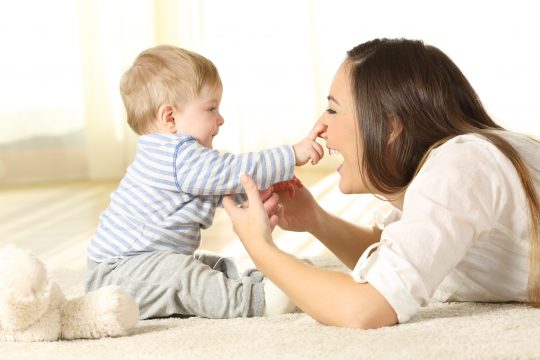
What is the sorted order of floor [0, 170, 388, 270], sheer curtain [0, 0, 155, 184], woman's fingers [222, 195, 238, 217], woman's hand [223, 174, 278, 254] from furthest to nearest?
sheer curtain [0, 0, 155, 184] → floor [0, 170, 388, 270] → woman's fingers [222, 195, 238, 217] → woman's hand [223, 174, 278, 254]

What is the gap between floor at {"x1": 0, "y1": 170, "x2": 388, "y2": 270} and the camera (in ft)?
8.82

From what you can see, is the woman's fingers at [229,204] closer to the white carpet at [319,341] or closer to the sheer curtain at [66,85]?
the white carpet at [319,341]

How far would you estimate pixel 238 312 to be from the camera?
1672mm

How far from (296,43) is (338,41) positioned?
22 cm

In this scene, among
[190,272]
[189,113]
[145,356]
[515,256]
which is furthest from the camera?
[189,113]

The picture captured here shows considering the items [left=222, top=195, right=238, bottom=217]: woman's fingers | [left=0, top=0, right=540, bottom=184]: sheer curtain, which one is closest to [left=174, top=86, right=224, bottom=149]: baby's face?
[left=222, top=195, right=238, bottom=217]: woman's fingers

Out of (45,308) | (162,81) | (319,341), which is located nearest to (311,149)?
(162,81)

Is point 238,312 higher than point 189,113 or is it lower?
lower

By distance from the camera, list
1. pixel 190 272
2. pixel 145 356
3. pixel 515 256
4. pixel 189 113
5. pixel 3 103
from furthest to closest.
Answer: pixel 3 103 → pixel 189 113 → pixel 190 272 → pixel 515 256 → pixel 145 356

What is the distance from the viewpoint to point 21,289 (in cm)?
142

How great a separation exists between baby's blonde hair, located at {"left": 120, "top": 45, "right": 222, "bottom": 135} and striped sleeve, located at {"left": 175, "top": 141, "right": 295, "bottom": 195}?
12 cm

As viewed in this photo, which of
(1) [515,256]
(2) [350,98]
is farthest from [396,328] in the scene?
(2) [350,98]

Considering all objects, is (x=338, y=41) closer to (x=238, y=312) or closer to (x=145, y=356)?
(x=238, y=312)

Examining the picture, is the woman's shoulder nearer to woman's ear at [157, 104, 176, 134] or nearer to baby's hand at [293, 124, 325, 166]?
baby's hand at [293, 124, 325, 166]
